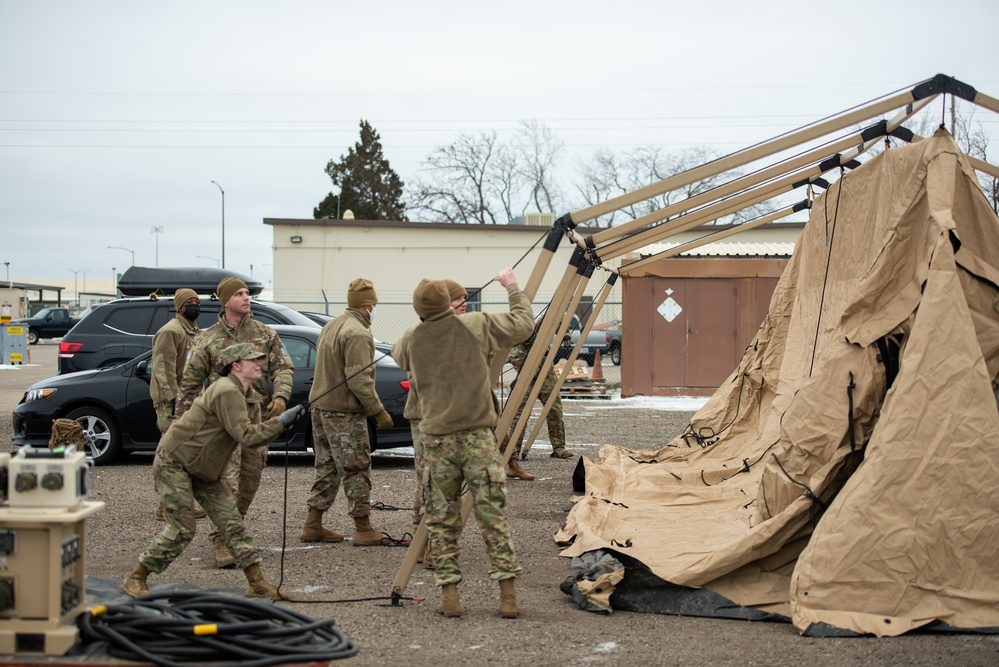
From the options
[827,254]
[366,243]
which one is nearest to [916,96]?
[827,254]

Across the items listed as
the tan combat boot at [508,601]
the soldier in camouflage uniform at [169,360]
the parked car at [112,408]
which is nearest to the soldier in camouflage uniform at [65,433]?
the parked car at [112,408]

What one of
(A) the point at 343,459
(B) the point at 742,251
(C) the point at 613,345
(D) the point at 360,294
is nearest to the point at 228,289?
(D) the point at 360,294

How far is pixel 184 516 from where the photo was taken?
542cm

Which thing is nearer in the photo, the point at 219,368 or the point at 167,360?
the point at 219,368

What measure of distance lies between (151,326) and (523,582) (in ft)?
28.2

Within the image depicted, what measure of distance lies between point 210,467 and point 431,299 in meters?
1.60

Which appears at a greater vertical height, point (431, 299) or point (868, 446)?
point (431, 299)

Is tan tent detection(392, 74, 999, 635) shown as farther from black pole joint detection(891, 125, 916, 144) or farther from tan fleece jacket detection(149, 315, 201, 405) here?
tan fleece jacket detection(149, 315, 201, 405)

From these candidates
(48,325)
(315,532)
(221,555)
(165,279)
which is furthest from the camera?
(48,325)

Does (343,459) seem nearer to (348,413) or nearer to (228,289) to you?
(348,413)

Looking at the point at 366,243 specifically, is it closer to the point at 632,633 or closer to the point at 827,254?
the point at 827,254

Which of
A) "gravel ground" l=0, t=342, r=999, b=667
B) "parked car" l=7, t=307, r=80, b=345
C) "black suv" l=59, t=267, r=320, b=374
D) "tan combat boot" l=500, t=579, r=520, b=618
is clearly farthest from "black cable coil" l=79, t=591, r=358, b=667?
"parked car" l=7, t=307, r=80, b=345

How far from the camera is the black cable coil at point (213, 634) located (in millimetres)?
3539

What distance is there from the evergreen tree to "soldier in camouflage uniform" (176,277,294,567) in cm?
4621
